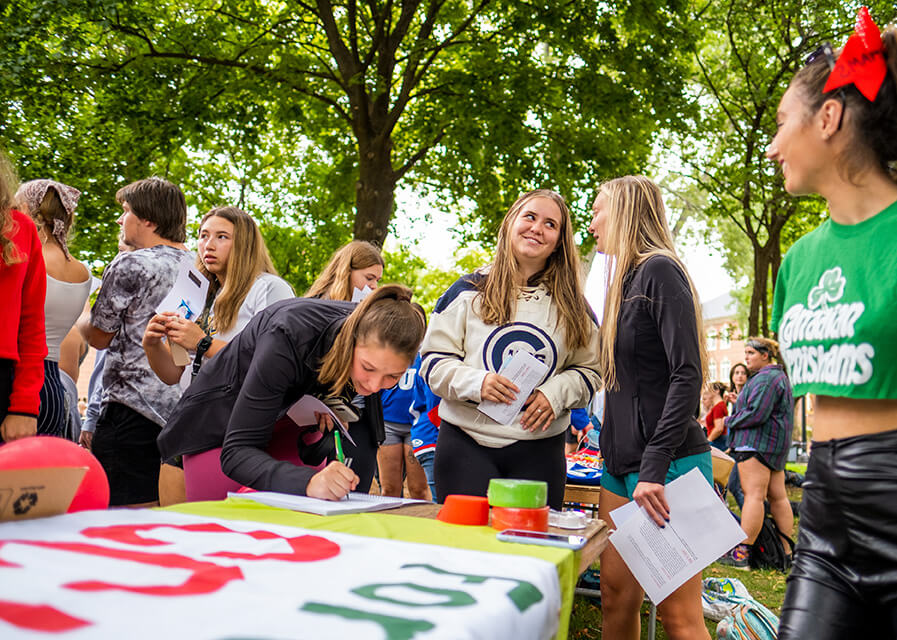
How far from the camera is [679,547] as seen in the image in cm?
252

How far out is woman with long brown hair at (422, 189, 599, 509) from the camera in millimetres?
2900

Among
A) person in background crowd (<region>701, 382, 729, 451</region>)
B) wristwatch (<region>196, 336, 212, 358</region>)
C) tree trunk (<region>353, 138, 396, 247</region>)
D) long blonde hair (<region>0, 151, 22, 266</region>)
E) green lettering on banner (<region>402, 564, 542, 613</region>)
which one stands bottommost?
person in background crowd (<region>701, 382, 729, 451</region>)

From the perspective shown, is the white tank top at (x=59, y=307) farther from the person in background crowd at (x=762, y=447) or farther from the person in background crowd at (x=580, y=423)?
the person in background crowd at (x=762, y=447)

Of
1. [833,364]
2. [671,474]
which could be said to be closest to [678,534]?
[671,474]

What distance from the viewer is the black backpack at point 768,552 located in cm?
670

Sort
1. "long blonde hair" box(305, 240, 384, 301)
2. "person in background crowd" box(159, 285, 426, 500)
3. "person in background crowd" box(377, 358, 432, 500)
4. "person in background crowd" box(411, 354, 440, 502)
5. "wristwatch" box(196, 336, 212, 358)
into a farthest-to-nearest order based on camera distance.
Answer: "person in background crowd" box(377, 358, 432, 500) < "person in background crowd" box(411, 354, 440, 502) < "long blonde hair" box(305, 240, 384, 301) < "wristwatch" box(196, 336, 212, 358) < "person in background crowd" box(159, 285, 426, 500)

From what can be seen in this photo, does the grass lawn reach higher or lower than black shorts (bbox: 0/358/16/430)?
lower

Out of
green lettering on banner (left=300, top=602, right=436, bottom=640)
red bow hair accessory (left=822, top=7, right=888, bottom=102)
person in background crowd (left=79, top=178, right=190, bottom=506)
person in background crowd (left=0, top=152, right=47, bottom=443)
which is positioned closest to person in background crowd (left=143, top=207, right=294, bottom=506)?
person in background crowd (left=79, top=178, right=190, bottom=506)

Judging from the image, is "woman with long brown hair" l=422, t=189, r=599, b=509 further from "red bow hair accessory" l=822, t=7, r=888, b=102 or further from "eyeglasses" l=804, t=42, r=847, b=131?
"red bow hair accessory" l=822, t=7, r=888, b=102

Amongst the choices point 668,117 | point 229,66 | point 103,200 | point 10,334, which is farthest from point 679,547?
point 103,200

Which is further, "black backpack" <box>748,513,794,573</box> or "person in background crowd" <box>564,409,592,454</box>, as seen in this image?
"black backpack" <box>748,513,794,573</box>

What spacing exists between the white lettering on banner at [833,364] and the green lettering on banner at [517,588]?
83 centimetres

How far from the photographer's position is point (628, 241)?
2895 millimetres

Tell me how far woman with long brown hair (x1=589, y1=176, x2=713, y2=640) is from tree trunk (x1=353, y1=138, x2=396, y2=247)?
6.21m
